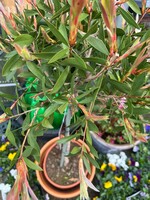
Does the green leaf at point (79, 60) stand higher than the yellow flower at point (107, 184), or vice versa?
the green leaf at point (79, 60)

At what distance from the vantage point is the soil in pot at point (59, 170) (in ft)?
4.02

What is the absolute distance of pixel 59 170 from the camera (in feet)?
4.10

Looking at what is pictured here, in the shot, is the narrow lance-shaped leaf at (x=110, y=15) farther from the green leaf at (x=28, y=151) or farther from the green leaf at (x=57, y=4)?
the green leaf at (x=28, y=151)

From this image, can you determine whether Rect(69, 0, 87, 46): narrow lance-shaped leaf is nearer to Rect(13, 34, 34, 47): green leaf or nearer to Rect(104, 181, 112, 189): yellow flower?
Rect(13, 34, 34, 47): green leaf

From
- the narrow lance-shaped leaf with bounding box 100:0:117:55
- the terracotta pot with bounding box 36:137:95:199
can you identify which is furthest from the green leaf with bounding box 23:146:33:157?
the terracotta pot with bounding box 36:137:95:199

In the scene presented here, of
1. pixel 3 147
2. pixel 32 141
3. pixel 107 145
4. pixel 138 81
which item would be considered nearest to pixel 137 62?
pixel 138 81

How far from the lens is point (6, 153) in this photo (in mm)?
1365

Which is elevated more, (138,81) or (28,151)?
(138,81)

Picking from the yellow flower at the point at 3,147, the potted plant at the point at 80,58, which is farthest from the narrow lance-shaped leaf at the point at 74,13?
the yellow flower at the point at 3,147

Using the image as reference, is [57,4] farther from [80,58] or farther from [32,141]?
[32,141]

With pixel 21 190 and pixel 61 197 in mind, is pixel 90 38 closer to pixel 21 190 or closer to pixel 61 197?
pixel 21 190

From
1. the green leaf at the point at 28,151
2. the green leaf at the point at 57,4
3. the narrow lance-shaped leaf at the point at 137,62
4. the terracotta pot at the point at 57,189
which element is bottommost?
the terracotta pot at the point at 57,189

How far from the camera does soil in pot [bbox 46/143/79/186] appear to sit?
4.02 feet

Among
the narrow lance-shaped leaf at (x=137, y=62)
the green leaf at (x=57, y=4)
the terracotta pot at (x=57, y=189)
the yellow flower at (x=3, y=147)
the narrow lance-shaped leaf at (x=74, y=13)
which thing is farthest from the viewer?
the yellow flower at (x=3, y=147)
